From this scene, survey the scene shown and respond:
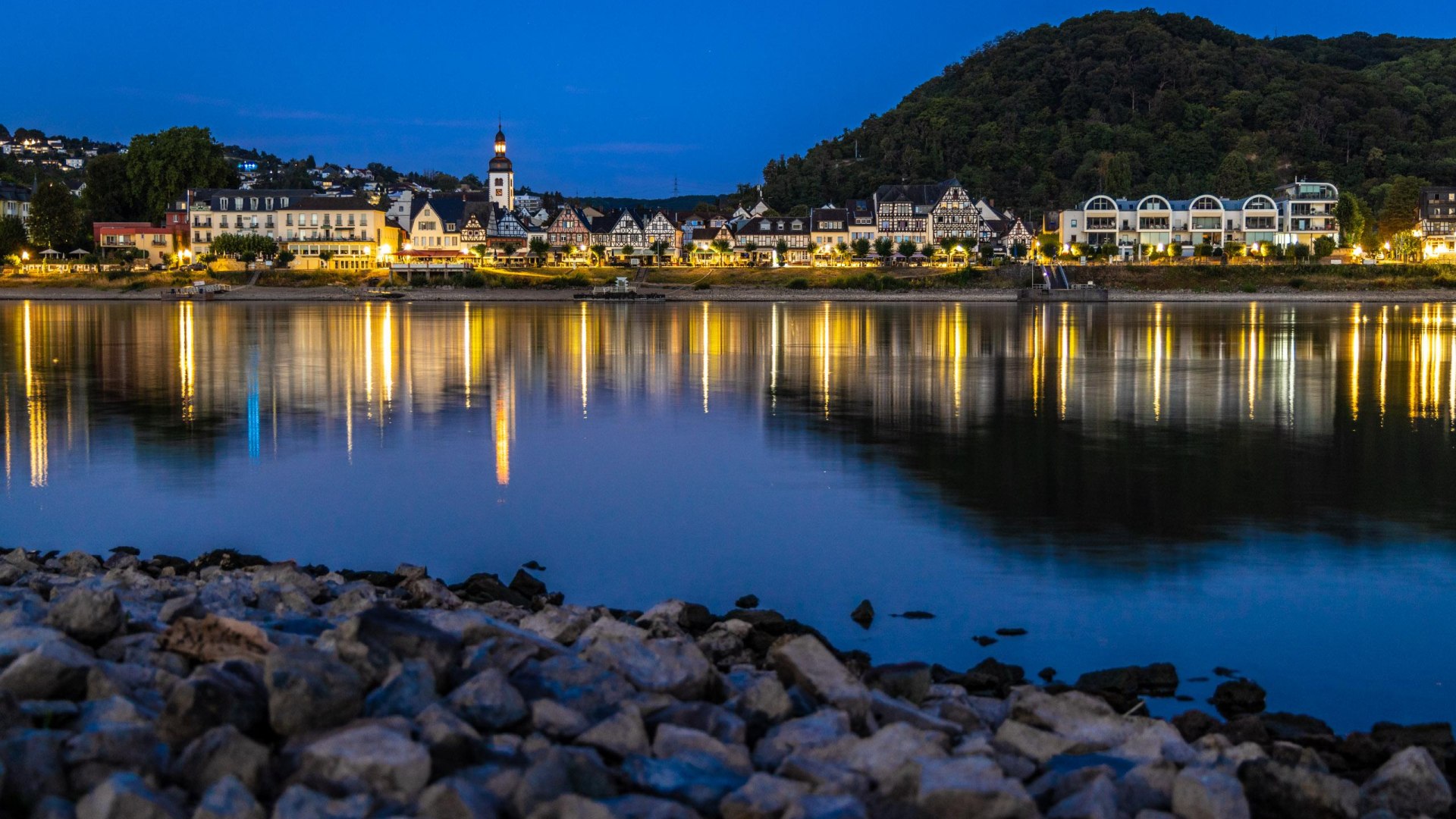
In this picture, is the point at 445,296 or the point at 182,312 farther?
the point at 445,296

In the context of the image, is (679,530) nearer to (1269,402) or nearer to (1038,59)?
(1269,402)

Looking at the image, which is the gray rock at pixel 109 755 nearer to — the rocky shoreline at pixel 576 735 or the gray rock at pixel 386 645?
the rocky shoreline at pixel 576 735

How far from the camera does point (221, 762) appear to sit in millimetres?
5336

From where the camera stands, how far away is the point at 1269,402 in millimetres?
23969

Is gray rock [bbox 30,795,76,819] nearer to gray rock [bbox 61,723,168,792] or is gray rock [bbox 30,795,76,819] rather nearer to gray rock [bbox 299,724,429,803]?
gray rock [bbox 61,723,168,792]

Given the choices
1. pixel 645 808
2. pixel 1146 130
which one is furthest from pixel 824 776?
pixel 1146 130

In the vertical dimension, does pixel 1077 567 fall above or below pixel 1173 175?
below

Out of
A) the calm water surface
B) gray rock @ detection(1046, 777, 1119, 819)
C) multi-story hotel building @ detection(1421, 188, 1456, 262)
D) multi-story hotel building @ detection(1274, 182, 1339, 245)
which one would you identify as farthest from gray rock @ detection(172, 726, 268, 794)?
multi-story hotel building @ detection(1421, 188, 1456, 262)

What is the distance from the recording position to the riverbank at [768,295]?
8819 cm

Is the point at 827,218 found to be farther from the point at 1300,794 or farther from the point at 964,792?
the point at 964,792

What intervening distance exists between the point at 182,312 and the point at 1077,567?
218ft

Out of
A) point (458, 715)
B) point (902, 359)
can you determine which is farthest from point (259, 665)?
point (902, 359)

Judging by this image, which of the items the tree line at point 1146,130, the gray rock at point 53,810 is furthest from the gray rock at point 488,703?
the tree line at point 1146,130

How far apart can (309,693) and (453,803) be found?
3.43 feet
